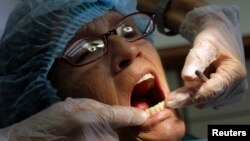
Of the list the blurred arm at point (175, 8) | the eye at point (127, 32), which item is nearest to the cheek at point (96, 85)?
the eye at point (127, 32)

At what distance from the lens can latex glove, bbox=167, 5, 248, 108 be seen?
3.29 feet

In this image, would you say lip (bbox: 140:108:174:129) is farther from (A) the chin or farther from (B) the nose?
(B) the nose

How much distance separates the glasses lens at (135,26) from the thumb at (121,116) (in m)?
0.21

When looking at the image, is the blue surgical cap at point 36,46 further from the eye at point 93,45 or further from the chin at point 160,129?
the chin at point 160,129

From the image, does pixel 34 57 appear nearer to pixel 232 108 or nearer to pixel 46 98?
pixel 46 98

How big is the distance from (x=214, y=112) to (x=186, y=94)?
3.87ft

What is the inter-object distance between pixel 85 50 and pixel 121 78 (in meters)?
0.12

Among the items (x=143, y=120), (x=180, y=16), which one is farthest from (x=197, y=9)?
(x=143, y=120)

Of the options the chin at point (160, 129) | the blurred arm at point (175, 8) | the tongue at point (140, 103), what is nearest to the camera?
the chin at point (160, 129)

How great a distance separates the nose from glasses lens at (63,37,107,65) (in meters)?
0.03

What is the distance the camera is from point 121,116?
0.94 metres

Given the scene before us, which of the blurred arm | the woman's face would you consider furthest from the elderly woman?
the blurred arm

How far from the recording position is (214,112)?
2.13 m

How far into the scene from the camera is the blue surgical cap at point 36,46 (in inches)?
41.4
